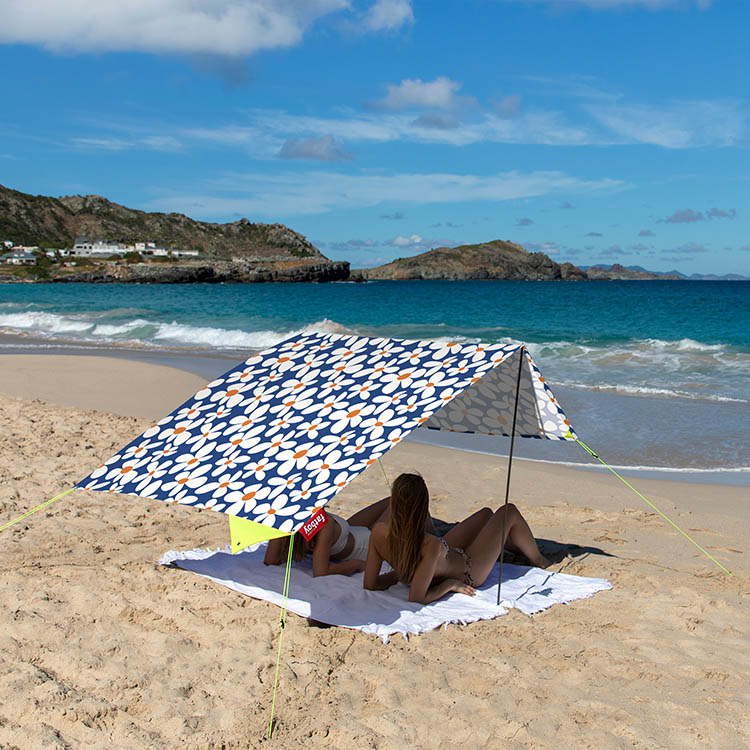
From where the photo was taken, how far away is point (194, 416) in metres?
4.80

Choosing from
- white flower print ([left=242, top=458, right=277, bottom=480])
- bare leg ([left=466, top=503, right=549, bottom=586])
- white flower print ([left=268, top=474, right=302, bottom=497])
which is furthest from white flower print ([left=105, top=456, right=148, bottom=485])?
bare leg ([left=466, top=503, right=549, bottom=586])

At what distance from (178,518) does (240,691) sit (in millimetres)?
2842

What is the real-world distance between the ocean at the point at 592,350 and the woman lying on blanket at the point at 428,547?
147 inches

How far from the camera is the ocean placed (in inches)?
359

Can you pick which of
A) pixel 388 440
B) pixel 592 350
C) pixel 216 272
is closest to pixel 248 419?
pixel 388 440

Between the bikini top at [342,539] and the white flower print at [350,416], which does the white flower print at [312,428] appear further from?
the bikini top at [342,539]

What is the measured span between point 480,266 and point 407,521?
120 m

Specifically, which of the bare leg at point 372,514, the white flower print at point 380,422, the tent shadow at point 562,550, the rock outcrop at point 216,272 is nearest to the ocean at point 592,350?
the tent shadow at point 562,550

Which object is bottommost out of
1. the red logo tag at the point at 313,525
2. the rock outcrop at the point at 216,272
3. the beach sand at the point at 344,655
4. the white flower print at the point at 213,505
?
the beach sand at the point at 344,655

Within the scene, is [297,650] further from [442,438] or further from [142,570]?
[442,438]

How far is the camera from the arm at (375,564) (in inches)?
173

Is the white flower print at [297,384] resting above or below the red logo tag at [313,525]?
above

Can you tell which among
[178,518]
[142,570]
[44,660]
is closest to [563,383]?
[178,518]

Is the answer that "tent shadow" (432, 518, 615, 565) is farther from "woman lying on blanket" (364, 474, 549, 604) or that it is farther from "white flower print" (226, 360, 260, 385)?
"white flower print" (226, 360, 260, 385)
